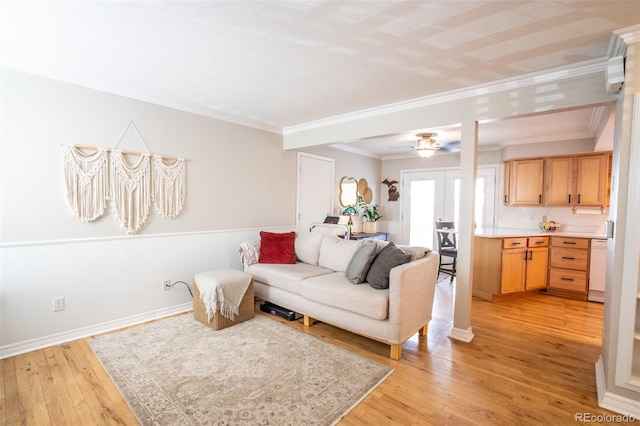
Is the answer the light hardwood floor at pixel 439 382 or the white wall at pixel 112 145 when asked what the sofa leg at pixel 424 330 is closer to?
the light hardwood floor at pixel 439 382

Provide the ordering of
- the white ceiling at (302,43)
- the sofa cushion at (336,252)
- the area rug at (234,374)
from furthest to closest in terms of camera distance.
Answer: the sofa cushion at (336,252) < the area rug at (234,374) < the white ceiling at (302,43)

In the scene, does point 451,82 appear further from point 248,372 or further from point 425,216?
point 425,216

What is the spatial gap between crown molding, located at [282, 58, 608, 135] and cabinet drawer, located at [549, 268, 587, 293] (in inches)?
128

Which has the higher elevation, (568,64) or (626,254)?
(568,64)

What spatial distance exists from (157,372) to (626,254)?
3.41 metres

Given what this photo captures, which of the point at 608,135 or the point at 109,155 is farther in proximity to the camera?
the point at 608,135

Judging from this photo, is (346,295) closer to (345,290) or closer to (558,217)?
(345,290)

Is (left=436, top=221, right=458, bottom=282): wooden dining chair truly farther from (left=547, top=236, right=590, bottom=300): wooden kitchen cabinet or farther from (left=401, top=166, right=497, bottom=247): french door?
(left=547, top=236, right=590, bottom=300): wooden kitchen cabinet

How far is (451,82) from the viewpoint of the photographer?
276cm

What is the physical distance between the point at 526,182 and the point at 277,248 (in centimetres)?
435

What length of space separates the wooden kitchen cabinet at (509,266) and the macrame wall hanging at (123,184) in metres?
4.28

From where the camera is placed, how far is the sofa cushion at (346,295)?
258 cm

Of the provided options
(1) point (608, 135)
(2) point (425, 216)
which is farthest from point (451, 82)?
(2) point (425, 216)

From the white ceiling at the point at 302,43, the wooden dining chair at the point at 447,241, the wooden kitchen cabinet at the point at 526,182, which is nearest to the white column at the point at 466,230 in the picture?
the white ceiling at the point at 302,43
